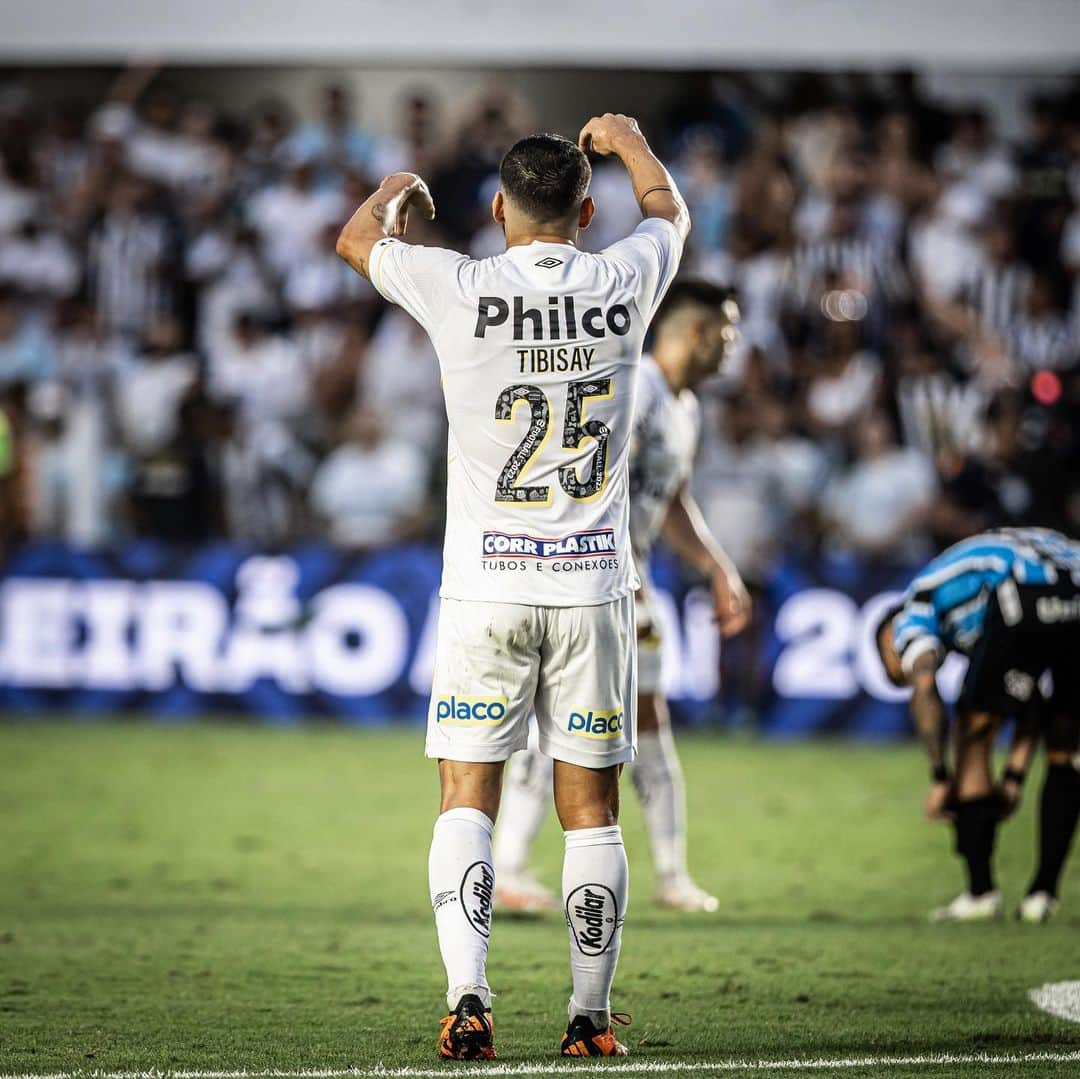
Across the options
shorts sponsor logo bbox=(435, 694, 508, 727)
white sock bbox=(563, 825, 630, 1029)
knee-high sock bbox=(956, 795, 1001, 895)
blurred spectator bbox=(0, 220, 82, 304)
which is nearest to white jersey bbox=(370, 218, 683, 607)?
shorts sponsor logo bbox=(435, 694, 508, 727)

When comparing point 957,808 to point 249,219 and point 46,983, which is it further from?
point 249,219

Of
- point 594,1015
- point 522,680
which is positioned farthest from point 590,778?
point 594,1015

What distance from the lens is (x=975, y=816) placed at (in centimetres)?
771

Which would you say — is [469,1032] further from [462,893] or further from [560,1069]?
[462,893]

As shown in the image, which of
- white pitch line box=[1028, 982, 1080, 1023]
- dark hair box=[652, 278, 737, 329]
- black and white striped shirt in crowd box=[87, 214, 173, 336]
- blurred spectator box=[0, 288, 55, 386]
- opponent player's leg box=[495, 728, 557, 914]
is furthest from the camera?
black and white striped shirt in crowd box=[87, 214, 173, 336]

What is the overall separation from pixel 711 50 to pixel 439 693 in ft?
40.6

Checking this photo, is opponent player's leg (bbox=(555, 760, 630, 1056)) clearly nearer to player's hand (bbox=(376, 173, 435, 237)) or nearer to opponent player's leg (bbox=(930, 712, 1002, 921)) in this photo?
player's hand (bbox=(376, 173, 435, 237))

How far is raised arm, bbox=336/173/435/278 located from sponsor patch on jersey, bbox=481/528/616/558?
90cm

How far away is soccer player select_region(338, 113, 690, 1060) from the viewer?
196 inches

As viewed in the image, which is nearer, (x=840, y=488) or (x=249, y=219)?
(x=840, y=488)

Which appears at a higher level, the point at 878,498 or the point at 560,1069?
the point at 878,498

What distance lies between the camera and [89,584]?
14.2 m

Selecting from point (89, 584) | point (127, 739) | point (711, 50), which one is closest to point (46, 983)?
point (127, 739)

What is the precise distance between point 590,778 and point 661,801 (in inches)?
118
